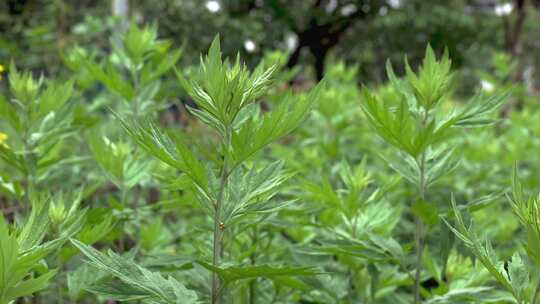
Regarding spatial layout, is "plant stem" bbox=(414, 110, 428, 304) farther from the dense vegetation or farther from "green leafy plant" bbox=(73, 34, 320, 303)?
"green leafy plant" bbox=(73, 34, 320, 303)

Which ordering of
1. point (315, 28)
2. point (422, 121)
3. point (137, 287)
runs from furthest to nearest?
point (315, 28)
point (422, 121)
point (137, 287)

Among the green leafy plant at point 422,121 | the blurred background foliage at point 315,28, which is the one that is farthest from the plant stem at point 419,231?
the blurred background foliage at point 315,28

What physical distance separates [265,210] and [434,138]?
1.32 feet

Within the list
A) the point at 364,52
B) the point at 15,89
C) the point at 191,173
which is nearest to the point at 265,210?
the point at 191,173

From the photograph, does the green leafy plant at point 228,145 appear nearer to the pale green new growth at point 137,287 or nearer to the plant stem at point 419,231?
the pale green new growth at point 137,287

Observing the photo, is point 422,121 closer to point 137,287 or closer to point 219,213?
point 219,213

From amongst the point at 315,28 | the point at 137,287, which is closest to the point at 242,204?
the point at 137,287

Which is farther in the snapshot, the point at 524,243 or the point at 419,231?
the point at 419,231

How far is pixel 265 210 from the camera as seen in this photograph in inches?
41.9

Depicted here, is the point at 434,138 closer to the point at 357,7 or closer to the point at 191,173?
the point at 191,173

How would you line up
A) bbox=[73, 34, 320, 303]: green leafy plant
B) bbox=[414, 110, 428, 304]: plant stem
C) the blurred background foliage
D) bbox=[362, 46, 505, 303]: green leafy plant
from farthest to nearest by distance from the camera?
the blurred background foliage < bbox=[414, 110, 428, 304]: plant stem < bbox=[362, 46, 505, 303]: green leafy plant < bbox=[73, 34, 320, 303]: green leafy plant

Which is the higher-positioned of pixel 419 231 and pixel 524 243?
pixel 524 243

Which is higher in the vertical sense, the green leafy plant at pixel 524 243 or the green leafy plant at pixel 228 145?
the green leafy plant at pixel 228 145

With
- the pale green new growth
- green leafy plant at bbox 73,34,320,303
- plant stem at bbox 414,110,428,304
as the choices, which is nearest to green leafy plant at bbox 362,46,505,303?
plant stem at bbox 414,110,428,304
